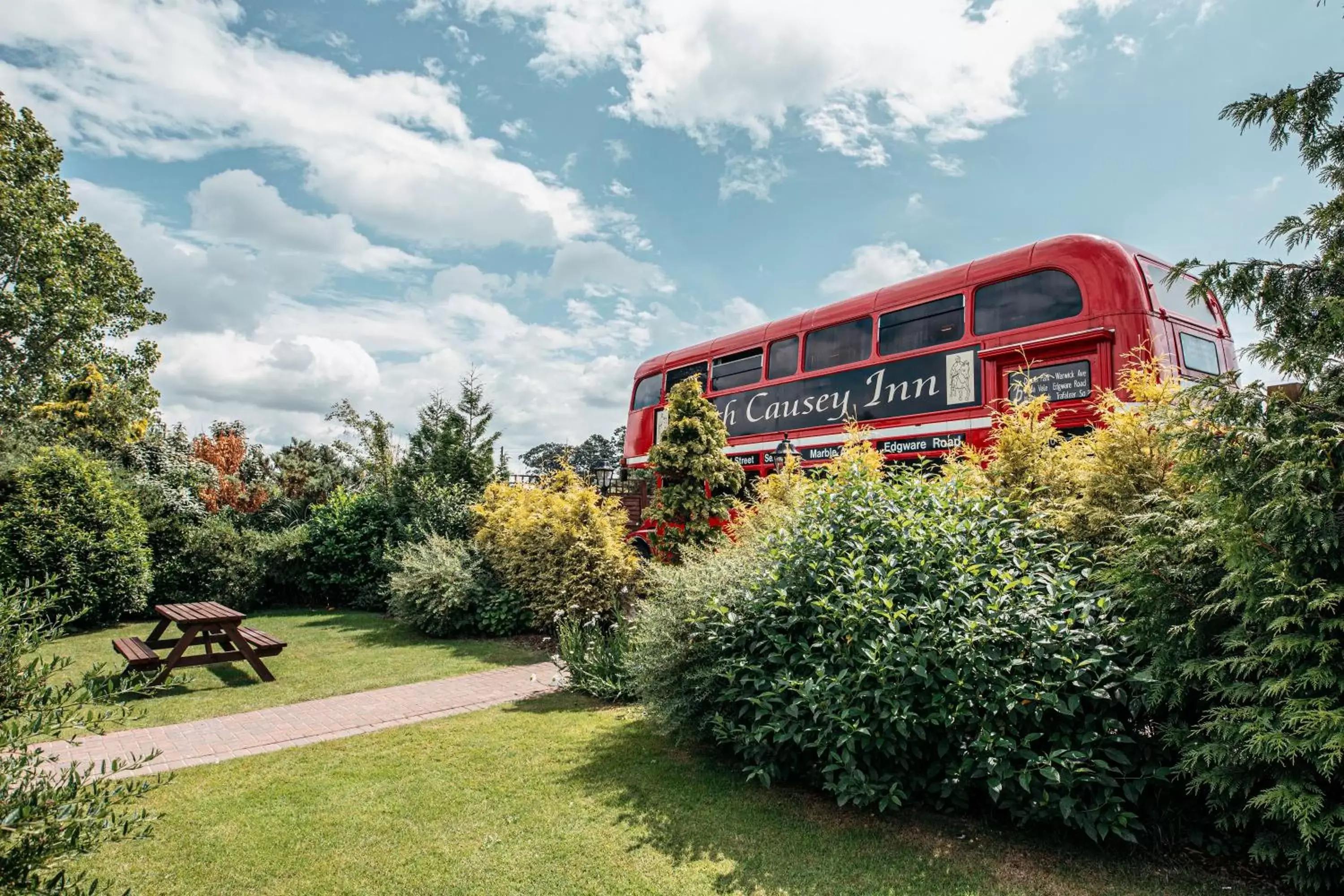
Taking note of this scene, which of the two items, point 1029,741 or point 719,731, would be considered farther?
point 719,731

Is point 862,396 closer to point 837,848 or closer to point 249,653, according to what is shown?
point 837,848

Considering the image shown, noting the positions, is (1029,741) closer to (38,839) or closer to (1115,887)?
(1115,887)

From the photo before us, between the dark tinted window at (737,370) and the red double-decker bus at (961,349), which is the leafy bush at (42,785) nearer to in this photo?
the red double-decker bus at (961,349)

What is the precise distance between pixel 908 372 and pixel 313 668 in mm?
8295

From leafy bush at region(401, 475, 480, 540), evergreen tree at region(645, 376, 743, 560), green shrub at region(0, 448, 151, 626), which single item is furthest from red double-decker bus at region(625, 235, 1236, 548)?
green shrub at region(0, 448, 151, 626)

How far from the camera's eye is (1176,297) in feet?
26.0

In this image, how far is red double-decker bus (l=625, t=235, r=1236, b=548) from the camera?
7.50 meters

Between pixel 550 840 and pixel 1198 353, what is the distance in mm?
8394

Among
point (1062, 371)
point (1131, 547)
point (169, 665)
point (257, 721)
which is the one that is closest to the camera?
point (1131, 547)

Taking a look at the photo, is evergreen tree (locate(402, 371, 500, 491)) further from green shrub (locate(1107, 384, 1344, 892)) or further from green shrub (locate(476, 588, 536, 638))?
green shrub (locate(1107, 384, 1344, 892))

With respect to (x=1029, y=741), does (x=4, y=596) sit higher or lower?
higher

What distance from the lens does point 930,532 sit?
4.68 m

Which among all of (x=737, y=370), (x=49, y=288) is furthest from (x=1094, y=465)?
(x=49, y=288)

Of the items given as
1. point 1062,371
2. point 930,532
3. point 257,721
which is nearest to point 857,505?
point 930,532
